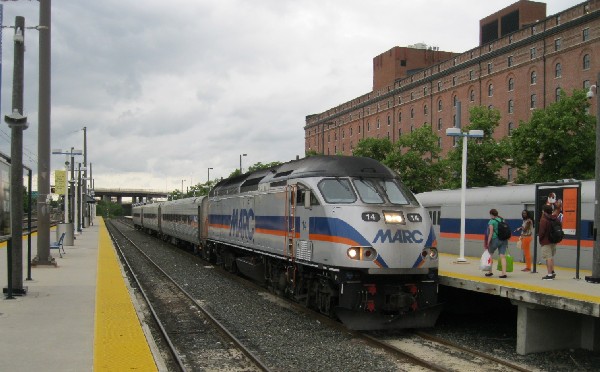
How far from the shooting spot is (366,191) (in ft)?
38.7

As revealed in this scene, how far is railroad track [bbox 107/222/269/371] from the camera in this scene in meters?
9.12

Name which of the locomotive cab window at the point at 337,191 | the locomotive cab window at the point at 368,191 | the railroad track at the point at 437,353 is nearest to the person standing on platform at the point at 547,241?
the railroad track at the point at 437,353

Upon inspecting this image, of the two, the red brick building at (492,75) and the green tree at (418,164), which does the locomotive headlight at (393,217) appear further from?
the green tree at (418,164)

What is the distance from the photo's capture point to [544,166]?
114 ft

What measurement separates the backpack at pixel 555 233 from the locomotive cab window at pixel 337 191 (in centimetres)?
387

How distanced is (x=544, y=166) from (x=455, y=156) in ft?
18.6

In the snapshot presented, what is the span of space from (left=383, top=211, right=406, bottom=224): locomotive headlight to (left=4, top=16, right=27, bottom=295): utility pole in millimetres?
7461

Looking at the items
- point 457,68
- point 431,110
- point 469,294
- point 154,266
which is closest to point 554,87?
point 457,68

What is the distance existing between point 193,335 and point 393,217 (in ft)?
14.0

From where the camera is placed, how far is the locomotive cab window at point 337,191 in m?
11.6

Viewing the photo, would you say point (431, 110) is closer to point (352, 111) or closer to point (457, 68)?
point (457, 68)

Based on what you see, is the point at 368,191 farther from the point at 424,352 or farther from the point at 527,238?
the point at 527,238

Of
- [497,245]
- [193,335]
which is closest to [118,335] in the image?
[193,335]

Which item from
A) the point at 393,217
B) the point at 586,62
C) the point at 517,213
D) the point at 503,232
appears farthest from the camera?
the point at 586,62
